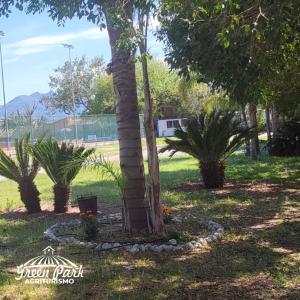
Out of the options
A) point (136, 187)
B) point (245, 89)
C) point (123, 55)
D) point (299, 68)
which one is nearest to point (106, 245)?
point (136, 187)

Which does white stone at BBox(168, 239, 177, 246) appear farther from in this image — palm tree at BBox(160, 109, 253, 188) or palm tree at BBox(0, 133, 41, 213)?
palm tree at BBox(160, 109, 253, 188)

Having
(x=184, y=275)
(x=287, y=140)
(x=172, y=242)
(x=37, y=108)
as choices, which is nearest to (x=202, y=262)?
(x=184, y=275)

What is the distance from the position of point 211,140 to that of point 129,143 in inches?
219

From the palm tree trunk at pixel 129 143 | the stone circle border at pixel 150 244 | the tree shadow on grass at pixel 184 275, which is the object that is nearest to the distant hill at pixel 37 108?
the palm tree trunk at pixel 129 143

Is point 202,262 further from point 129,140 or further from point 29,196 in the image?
point 29,196

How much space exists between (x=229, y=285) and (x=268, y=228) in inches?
117

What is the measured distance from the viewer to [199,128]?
44.2 ft

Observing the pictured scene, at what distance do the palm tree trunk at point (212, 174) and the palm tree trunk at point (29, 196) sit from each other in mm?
4483

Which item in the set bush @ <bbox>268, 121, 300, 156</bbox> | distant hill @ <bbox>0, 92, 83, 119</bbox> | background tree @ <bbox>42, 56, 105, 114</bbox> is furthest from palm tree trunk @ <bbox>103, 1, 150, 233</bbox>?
background tree @ <bbox>42, 56, 105, 114</bbox>

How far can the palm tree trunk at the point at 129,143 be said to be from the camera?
790cm

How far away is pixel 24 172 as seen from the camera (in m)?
11.0

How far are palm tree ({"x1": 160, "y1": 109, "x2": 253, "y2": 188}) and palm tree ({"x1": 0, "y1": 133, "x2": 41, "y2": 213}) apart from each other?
13.0ft

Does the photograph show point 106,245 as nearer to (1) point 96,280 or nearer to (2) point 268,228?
(1) point 96,280

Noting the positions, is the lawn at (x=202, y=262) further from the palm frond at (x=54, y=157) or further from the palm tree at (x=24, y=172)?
the palm frond at (x=54, y=157)
